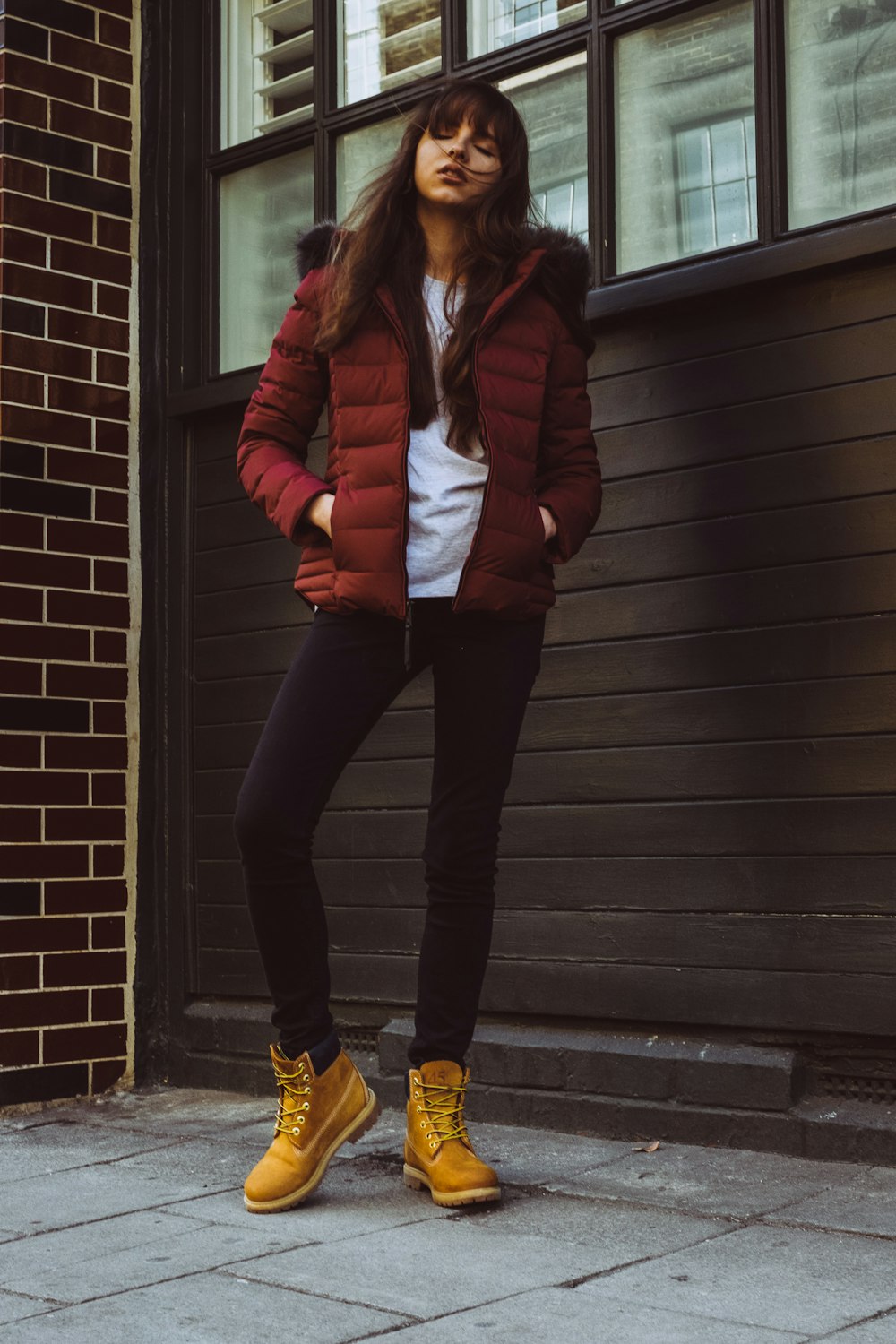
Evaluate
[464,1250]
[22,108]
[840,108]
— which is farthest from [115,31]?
[464,1250]

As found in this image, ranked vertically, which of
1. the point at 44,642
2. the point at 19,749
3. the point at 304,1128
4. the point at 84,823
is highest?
the point at 44,642

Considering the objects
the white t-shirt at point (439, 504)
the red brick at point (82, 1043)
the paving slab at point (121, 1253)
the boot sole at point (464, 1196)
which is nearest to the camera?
the paving slab at point (121, 1253)

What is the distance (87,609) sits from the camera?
177 inches

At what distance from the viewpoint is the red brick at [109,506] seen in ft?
14.9

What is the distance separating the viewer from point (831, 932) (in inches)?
129

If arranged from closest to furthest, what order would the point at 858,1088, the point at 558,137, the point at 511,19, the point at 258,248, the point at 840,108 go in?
1. the point at 858,1088
2. the point at 840,108
3. the point at 558,137
4. the point at 511,19
5. the point at 258,248

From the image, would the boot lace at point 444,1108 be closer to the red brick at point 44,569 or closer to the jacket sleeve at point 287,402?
the jacket sleeve at point 287,402

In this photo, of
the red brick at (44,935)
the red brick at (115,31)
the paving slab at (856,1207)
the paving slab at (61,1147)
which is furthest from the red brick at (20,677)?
the paving slab at (856,1207)

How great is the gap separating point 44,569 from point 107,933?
1.02 m

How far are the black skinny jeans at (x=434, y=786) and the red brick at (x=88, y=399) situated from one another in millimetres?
1791

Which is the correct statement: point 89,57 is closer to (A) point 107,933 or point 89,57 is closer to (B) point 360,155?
(B) point 360,155

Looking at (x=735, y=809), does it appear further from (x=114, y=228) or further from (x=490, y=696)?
(x=114, y=228)

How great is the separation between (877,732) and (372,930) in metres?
1.49

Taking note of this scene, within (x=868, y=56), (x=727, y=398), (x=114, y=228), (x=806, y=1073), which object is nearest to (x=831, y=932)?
(x=806, y=1073)
